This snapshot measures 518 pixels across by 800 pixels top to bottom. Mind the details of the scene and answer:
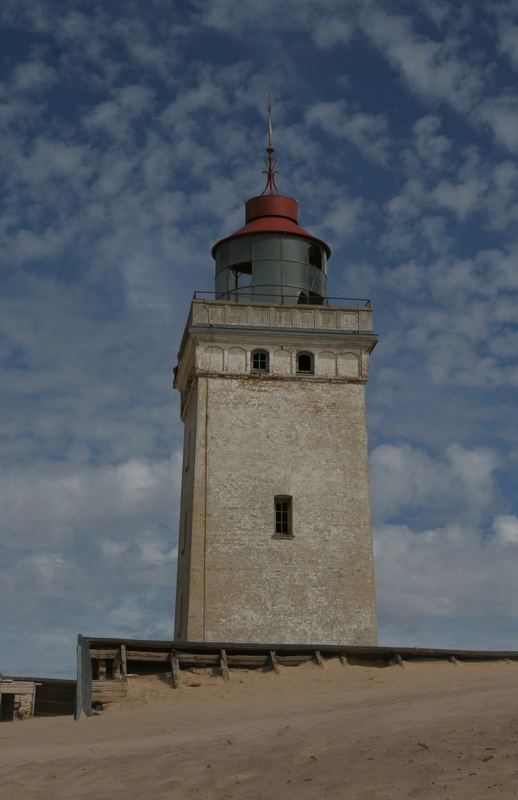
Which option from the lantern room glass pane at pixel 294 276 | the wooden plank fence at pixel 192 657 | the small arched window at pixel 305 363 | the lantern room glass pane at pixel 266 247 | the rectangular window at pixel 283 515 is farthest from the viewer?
the lantern room glass pane at pixel 266 247

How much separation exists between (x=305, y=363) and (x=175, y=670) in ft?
47.8

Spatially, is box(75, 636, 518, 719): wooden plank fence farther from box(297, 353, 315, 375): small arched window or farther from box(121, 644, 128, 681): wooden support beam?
box(297, 353, 315, 375): small arched window

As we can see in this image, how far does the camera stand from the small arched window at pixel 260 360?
3256 centimetres

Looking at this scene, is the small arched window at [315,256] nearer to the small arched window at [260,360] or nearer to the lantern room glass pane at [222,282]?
the lantern room glass pane at [222,282]

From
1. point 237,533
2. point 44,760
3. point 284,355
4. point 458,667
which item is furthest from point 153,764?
point 284,355

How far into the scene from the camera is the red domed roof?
35312 millimetres

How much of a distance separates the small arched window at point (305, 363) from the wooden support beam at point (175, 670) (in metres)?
13.6

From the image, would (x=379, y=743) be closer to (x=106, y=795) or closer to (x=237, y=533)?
(x=106, y=795)

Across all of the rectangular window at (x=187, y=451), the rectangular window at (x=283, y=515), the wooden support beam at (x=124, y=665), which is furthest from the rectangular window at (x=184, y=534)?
the wooden support beam at (x=124, y=665)

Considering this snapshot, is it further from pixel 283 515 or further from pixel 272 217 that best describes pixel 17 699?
pixel 272 217

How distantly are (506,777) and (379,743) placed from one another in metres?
2.46

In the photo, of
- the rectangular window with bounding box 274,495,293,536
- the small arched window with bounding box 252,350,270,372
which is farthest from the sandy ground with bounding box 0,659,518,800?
the small arched window with bounding box 252,350,270,372

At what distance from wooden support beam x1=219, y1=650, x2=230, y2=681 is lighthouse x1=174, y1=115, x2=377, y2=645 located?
7.25 metres

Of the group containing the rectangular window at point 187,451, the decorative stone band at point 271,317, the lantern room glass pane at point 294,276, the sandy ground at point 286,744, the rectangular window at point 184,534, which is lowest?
the sandy ground at point 286,744
